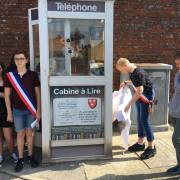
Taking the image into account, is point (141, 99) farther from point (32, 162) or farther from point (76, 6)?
point (32, 162)

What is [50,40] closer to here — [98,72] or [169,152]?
[98,72]

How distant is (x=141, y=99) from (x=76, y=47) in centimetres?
123

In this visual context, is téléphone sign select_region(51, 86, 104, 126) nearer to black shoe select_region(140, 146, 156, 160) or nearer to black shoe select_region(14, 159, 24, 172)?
black shoe select_region(14, 159, 24, 172)

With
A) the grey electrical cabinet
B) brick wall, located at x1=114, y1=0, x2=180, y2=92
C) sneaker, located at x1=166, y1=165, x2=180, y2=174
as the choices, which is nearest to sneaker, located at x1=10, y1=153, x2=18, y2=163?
sneaker, located at x1=166, y1=165, x2=180, y2=174

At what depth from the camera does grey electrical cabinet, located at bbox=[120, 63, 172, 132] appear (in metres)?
6.86

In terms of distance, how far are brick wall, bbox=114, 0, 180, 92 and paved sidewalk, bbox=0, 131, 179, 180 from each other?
209 centimetres

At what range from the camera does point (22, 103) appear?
204 inches

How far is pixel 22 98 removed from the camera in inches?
204

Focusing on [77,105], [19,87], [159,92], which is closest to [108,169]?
[77,105]

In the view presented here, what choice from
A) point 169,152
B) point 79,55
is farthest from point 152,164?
point 79,55

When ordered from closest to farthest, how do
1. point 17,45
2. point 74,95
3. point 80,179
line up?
1. point 80,179
2. point 74,95
3. point 17,45

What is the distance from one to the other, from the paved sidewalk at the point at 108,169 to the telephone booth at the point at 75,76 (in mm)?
229

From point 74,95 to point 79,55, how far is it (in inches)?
23.0

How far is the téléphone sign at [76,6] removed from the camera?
16.7 feet
